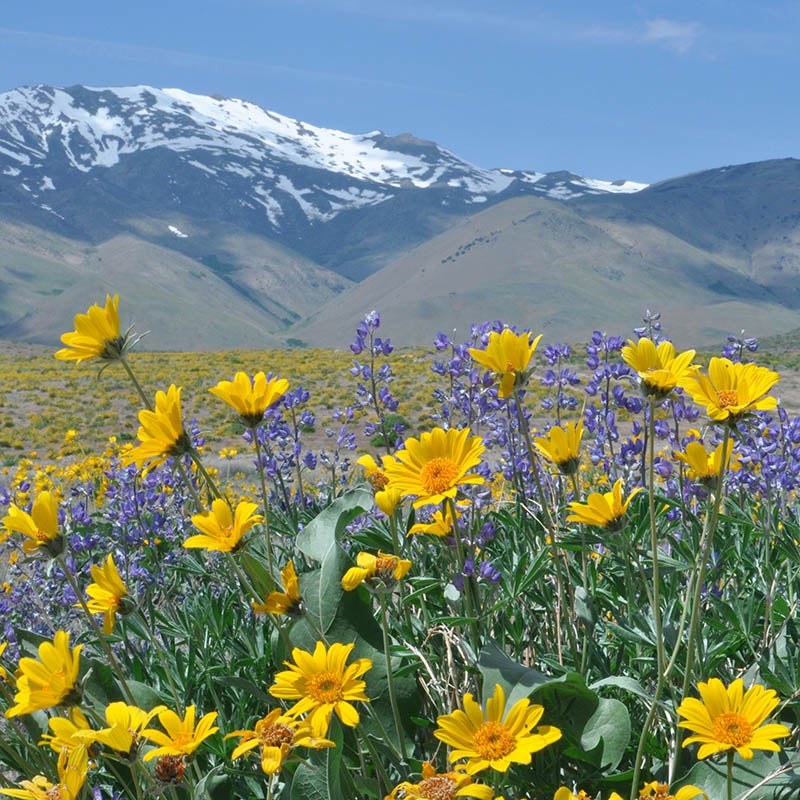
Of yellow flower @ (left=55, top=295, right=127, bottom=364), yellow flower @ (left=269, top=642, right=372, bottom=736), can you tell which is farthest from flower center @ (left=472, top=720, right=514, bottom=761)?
yellow flower @ (left=55, top=295, right=127, bottom=364)

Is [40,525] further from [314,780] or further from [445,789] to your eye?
[445,789]

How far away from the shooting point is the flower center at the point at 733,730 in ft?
4.73

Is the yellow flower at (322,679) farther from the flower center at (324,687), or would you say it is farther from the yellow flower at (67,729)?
the yellow flower at (67,729)

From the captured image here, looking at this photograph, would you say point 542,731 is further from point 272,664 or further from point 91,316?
point 91,316

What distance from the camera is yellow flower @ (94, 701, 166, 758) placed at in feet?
4.85

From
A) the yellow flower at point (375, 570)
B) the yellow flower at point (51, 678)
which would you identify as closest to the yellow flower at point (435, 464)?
the yellow flower at point (375, 570)

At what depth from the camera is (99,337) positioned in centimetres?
207

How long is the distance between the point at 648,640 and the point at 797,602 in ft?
2.08

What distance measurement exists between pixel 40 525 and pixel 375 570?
792 millimetres

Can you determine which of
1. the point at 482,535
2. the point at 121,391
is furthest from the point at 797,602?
the point at 121,391

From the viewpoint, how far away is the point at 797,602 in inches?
94.0

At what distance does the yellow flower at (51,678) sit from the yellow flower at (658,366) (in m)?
1.32

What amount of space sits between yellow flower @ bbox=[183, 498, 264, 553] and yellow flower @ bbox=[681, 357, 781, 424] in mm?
919

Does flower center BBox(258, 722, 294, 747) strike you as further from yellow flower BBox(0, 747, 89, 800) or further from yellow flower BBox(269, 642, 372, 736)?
yellow flower BBox(0, 747, 89, 800)
